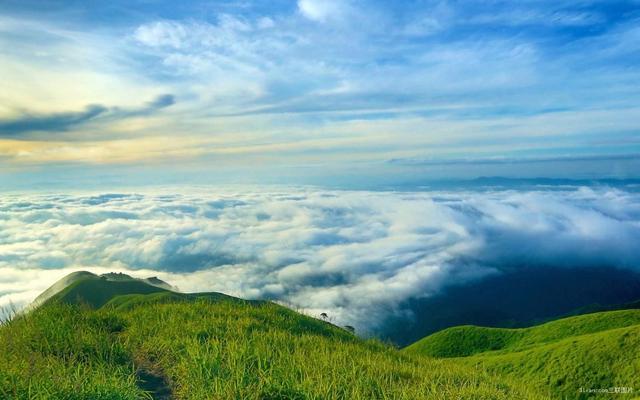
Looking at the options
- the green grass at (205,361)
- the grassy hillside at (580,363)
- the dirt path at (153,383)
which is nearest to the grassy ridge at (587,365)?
the grassy hillside at (580,363)

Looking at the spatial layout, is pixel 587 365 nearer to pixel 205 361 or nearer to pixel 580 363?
pixel 580 363

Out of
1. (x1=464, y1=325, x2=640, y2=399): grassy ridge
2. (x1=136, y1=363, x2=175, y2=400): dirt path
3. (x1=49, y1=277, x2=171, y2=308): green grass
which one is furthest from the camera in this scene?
(x1=49, y1=277, x2=171, y2=308): green grass

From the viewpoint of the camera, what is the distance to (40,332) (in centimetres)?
1177

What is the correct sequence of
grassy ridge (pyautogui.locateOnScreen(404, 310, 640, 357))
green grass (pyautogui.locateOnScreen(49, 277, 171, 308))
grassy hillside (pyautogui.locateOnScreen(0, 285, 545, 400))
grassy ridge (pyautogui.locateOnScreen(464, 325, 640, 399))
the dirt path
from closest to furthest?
grassy hillside (pyautogui.locateOnScreen(0, 285, 545, 400)), the dirt path, grassy ridge (pyautogui.locateOnScreen(464, 325, 640, 399)), grassy ridge (pyautogui.locateOnScreen(404, 310, 640, 357)), green grass (pyautogui.locateOnScreen(49, 277, 171, 308))

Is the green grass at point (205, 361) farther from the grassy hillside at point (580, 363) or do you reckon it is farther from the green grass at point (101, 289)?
the green grass at point (101, 289)

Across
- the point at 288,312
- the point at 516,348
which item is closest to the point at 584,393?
the point at 288,312

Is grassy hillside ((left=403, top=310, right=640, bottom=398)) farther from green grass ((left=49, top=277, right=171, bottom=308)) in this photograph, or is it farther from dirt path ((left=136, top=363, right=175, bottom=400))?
green grass ((left=49, top=277, right=171, bottom=308))

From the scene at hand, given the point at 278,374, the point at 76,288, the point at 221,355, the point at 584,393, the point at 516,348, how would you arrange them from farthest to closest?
the point at 76,288, the point at 516,348, the point at 584,393, the point at 221,355, the point at 278,374

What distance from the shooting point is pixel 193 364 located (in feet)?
32.6

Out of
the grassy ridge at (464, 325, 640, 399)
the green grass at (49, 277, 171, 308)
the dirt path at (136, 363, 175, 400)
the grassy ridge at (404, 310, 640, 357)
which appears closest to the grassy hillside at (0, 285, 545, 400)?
the dirt path at (136, 363, 175, 400)

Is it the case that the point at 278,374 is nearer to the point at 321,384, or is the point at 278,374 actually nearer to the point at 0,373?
the point at 321,384

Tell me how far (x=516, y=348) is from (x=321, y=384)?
35.1m

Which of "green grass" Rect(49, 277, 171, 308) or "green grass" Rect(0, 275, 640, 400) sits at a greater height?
"green grass" Rect(0, 275, 640, 400)

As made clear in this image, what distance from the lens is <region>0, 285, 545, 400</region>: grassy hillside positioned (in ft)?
28.6
